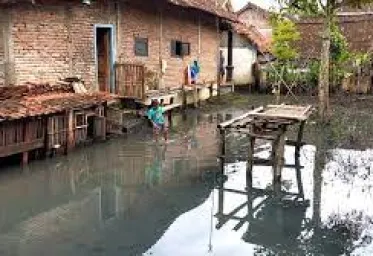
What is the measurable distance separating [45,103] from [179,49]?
1117 cm

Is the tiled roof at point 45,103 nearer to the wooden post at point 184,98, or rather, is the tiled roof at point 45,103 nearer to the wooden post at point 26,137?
the wooden post at point 26,137

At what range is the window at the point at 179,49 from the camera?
2286cm

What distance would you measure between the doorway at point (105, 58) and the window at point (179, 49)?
4.77 meters

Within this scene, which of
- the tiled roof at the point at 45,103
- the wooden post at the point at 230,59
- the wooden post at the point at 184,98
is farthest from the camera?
the wooden post at the point at 230,59

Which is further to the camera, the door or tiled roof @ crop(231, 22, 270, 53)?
tiled roof @ crop(231, 22, 270, 53)

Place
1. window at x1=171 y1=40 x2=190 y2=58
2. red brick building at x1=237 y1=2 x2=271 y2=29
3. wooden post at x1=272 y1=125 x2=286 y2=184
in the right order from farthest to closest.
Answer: red brick building at x1=237 y1=2 x2=271 y2=29, window at x1=171 y1=40 x2=190 y2=58, wooden post at x1=272 y1=125 x2=286 y2=184

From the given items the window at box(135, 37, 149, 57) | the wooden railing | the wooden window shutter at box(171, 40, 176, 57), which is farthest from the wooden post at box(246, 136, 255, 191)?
the wooden window shutter at box(171, 40, 176, 57)

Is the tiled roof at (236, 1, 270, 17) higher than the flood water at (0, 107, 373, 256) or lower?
higher

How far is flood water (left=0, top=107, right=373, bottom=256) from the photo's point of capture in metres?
8.02

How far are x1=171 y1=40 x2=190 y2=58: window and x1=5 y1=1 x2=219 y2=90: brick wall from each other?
30cm

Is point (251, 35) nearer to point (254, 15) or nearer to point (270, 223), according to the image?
point (254, 15)

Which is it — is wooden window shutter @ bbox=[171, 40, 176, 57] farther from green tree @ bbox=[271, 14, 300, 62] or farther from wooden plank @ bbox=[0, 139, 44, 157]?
wooden plank @ bbox=[0, 139, 44, 157]

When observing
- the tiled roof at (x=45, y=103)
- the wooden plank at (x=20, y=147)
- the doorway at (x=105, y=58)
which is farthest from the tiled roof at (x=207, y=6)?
the wooden plank at (x=20, y=147)

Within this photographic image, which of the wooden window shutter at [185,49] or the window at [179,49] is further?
the wooden window shutter at [185,49]
